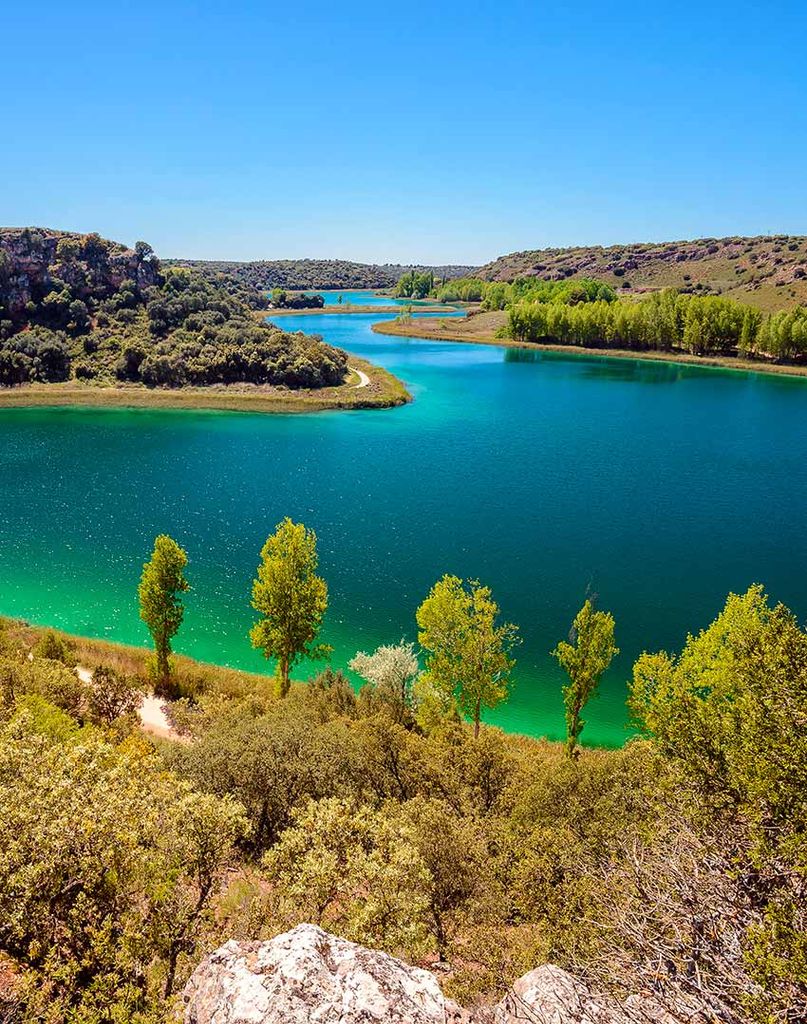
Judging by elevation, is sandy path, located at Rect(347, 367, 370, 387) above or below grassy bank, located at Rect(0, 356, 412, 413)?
above

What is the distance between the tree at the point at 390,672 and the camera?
29000 mm

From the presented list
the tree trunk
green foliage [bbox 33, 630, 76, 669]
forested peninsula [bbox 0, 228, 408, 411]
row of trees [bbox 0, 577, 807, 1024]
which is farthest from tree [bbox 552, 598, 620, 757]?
forested peninsula [bbox 0, 228, 408, 411]

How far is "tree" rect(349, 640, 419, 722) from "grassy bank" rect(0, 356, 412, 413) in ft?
227

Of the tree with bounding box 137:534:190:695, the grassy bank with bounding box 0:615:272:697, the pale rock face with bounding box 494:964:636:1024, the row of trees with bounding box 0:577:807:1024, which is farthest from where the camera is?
the grassy bank with bounding box 0:615:272:697

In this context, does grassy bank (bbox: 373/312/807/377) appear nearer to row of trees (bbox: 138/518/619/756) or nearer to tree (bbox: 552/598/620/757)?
tree (bbox: 552/598/620/757)

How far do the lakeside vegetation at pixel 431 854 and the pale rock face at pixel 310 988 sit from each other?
1.23 m

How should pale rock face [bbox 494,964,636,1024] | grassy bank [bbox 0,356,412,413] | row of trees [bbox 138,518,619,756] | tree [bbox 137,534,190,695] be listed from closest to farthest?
pale rock face [bbox 494,964,636,1024] → row of trees [bbox 138,518,619,756] → tree [bbox 137,534,190,695] → grassy bank [bbox 0,356,412,413]

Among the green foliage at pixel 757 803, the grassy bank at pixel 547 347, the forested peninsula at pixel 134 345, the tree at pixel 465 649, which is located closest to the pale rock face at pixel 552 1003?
the green foliage at pixel 757 803

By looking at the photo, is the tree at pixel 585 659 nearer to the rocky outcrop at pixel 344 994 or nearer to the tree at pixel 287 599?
the tree at pixel 287 599

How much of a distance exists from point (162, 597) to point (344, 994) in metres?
24.1

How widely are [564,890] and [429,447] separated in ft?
214

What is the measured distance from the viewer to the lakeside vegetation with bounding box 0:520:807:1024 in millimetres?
9141

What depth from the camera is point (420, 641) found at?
27.7 metres

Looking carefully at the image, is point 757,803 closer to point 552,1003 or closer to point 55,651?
point 552,1003
